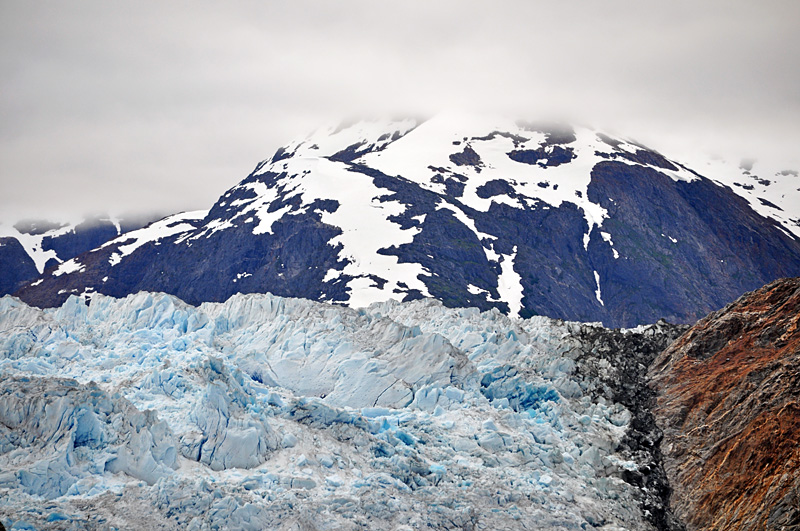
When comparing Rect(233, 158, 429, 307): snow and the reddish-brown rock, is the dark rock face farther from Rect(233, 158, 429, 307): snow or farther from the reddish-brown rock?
Rect(233, 158, 429, 307): snow

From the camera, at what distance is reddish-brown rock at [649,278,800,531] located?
37.6m

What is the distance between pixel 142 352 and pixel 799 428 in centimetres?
3976

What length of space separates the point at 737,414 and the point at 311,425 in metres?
22.5

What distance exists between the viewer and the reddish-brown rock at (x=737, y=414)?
37.6 m

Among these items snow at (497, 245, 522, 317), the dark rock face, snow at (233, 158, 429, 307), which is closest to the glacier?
the dark rock face

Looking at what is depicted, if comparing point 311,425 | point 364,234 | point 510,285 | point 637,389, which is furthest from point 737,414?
point 364,234

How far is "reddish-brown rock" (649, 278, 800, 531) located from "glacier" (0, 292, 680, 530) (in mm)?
2221

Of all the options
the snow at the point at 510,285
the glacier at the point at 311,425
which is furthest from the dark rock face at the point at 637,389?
the snow at the point at 510,285

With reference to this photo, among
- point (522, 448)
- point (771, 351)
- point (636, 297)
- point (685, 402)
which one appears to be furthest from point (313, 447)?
point (636, 297)

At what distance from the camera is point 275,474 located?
40562 millimetres

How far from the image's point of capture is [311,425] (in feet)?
151

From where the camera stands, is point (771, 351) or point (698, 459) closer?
point (698, 459)

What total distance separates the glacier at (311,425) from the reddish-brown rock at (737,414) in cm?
222

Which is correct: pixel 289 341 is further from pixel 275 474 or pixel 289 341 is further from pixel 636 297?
pixel 636 297
